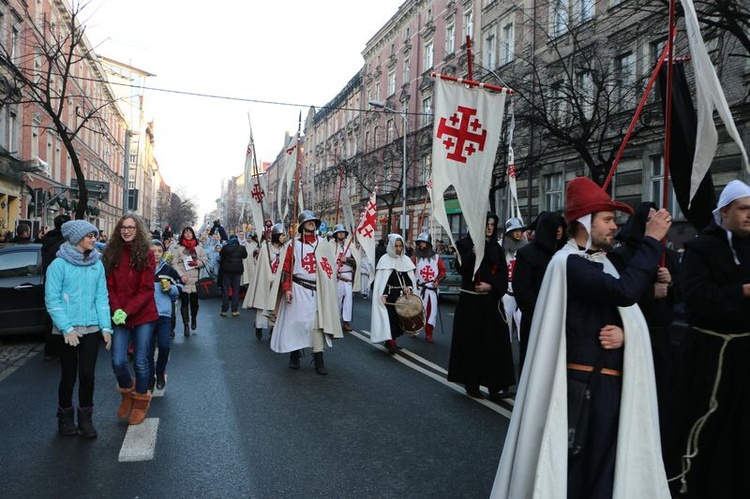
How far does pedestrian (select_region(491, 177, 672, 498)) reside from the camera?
2.84 metres

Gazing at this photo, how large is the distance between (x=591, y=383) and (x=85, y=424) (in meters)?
4.06

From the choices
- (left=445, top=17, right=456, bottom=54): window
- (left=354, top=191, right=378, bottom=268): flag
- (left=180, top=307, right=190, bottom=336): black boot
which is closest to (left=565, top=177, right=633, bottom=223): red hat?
(left=180, top=307, right=190, bottom=336): black boot

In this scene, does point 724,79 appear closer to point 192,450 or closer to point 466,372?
point 466,372

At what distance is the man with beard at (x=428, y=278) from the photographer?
36.2 feet

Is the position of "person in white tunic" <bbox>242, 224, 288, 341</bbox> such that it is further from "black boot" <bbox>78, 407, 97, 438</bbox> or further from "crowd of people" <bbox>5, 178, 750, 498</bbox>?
"black boot" <bbox>78, 407, 97, 438</bbox>

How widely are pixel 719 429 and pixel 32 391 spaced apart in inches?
252

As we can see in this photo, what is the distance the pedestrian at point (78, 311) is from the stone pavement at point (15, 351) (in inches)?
113

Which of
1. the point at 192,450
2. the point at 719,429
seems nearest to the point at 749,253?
the point at 719,429

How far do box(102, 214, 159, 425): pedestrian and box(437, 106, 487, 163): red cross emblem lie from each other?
2790mm

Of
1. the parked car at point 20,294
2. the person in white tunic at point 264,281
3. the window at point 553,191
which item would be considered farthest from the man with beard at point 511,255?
the window at point 553,191

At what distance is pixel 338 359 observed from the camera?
354 inches

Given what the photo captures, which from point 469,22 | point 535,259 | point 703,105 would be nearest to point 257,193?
point 535,259

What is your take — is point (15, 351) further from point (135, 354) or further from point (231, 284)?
point (231, 284)

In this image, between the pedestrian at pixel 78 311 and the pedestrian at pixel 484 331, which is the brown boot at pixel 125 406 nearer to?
the pedestrian at pixel 78 311
